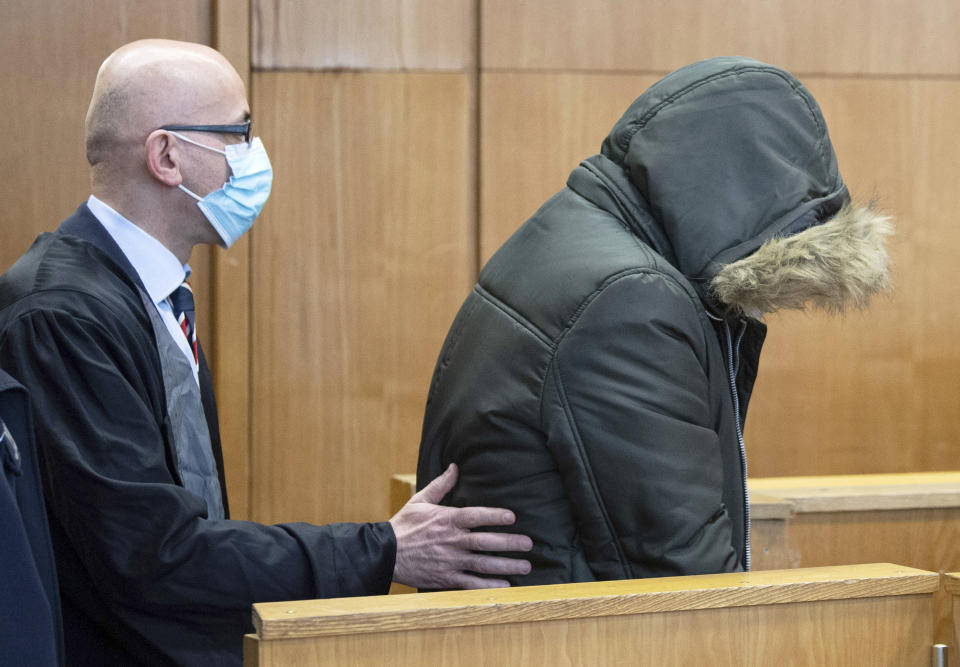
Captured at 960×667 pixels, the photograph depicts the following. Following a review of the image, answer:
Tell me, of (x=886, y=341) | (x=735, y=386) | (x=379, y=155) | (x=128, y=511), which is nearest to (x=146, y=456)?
(x=128, y=511)

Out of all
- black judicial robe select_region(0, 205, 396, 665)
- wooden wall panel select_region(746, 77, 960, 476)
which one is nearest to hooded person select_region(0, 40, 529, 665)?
black judicial robe select_region(0, 205, 396, 665)

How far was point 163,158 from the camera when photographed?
1.99 m

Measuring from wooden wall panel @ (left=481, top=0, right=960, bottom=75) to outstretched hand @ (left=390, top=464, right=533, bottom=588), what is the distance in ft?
6.48

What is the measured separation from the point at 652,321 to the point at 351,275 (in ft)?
6.50

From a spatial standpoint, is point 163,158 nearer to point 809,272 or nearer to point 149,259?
point 149,259

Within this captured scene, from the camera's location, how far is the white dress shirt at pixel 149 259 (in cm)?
194

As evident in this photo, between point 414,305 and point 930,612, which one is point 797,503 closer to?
point 930,612

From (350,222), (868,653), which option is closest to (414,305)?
(350,222)

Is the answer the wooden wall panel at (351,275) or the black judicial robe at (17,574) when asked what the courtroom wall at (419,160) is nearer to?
the wooden wall panel at (351,275)

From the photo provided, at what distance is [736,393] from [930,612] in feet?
1.36

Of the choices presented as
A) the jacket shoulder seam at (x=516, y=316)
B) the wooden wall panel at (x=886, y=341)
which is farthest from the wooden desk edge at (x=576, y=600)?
the wooden wall panel at (x=886, y=341)

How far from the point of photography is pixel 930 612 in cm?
150

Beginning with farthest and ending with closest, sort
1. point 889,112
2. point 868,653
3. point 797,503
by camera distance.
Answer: point 889,112
point 797,503
point 868,653

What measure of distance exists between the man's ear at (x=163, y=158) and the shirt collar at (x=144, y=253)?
10 cm
